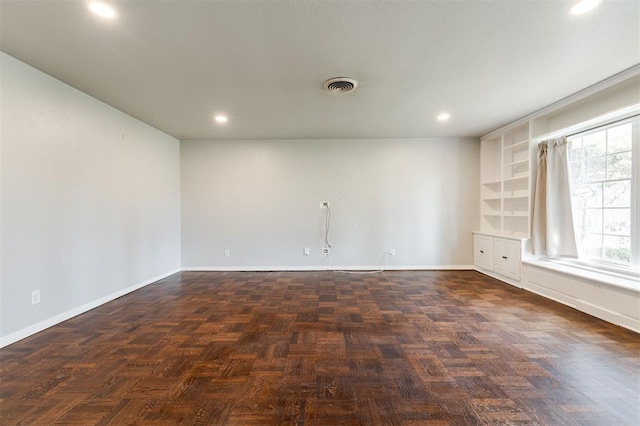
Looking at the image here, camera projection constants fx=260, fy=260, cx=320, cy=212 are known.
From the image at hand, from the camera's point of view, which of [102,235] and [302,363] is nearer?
[302,363]

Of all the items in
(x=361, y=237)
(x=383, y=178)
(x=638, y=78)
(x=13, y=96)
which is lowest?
(x=361, y=237)

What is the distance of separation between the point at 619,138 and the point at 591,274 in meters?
1.60

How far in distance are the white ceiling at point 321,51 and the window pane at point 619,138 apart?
27.0 inches

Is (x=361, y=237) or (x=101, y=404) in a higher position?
(x=361, y=237)

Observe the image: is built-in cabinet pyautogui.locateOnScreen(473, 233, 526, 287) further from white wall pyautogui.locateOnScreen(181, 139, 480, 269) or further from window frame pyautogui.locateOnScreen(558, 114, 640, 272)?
window frame pyautogui.locateOnScreen(558, 114, 640, 272)

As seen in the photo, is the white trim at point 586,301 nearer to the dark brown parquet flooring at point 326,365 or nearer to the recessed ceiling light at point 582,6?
the dark brown parquet flooring at point 326,365

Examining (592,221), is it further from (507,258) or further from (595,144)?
(507,258)

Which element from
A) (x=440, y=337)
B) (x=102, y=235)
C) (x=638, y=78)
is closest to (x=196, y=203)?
(x=102, y=235)

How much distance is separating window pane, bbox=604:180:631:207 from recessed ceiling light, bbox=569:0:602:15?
7.32 feet

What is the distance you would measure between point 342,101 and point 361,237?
268 cm

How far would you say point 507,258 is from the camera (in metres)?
4.14

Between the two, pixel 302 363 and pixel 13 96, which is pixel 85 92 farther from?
pixel 302 363

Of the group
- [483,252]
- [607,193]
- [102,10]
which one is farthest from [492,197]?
[102,10]

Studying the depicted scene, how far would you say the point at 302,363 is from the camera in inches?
78.3
